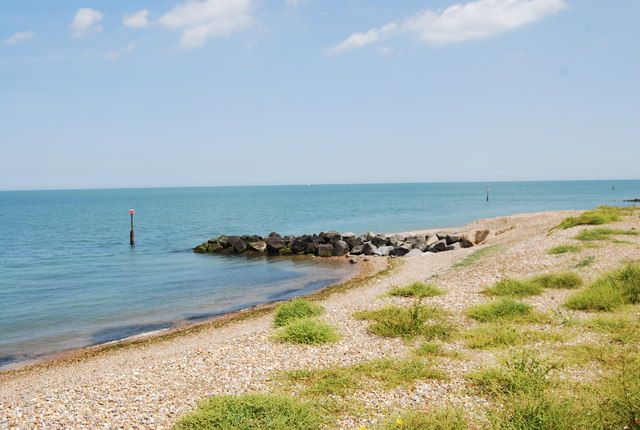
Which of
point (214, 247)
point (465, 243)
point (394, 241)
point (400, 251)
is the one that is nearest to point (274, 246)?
point (214, 247)

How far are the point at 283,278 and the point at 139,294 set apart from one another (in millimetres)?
9151

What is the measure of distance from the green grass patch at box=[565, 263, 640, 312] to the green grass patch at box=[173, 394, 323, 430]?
1011 cm

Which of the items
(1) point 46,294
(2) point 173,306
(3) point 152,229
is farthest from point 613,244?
(3) point 152,229

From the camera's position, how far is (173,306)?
2572cm

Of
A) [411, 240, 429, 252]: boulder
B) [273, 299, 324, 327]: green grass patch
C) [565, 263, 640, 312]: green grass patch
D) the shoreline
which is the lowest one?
the shoreline

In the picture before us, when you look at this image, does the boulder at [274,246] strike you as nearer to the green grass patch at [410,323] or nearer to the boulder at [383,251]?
the boulder at [383,251]

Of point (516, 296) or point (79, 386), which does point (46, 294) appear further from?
point (516, 296)

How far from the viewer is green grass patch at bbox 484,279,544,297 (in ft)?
55.8

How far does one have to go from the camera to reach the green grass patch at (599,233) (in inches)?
1032

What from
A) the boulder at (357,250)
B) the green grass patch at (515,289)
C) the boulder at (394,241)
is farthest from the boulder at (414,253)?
the green grass patch at (515,289)

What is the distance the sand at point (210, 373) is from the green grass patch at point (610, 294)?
65cm

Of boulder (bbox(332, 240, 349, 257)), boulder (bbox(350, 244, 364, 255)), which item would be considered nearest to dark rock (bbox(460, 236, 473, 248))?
boulder (bbox(350, 244, 364, 255))

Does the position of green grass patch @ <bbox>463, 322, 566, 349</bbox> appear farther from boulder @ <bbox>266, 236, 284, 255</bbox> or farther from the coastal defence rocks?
boulder @ <bbox>266, 236, 284, 255</bbox>

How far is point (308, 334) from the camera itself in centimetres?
1299
